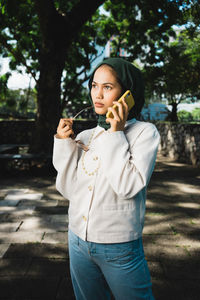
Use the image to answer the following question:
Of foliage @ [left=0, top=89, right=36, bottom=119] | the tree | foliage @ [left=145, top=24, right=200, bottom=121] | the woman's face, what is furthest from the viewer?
foliage @ [left=0, top=89, right=36, bottom=119]

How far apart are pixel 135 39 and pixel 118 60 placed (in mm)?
10738

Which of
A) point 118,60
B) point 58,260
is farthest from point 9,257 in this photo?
point 118,60

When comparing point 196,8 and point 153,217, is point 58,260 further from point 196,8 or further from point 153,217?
point 196,8

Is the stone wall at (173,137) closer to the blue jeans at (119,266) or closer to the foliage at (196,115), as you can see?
the blue jeans at (119,266)

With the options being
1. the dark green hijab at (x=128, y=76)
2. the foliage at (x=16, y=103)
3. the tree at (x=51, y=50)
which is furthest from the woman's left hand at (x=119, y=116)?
the foliage at (x=16, y=103)

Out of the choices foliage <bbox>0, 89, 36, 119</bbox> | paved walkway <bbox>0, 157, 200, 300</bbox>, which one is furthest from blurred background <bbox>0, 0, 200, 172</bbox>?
foliage <bbox>0, 89, 36, 119</bbox>

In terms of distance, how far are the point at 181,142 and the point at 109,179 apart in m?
8.59

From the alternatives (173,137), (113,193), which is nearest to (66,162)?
(113,193)

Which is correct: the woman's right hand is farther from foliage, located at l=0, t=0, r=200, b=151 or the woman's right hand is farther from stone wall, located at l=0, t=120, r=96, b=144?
stone wall, located at l=0, t=120, r=96, b=144

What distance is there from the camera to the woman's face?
1.28 metres

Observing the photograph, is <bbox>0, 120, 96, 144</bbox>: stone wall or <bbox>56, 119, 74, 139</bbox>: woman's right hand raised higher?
<bbox>56, 119, 74, 139</bbox>: woman's right hand

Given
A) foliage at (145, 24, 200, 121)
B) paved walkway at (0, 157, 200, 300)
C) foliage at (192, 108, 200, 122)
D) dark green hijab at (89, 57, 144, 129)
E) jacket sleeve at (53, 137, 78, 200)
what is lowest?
paved walkway at (0, 157, 200, 300)

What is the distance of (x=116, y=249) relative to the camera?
4.10ft

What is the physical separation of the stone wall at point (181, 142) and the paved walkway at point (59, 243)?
292cm
